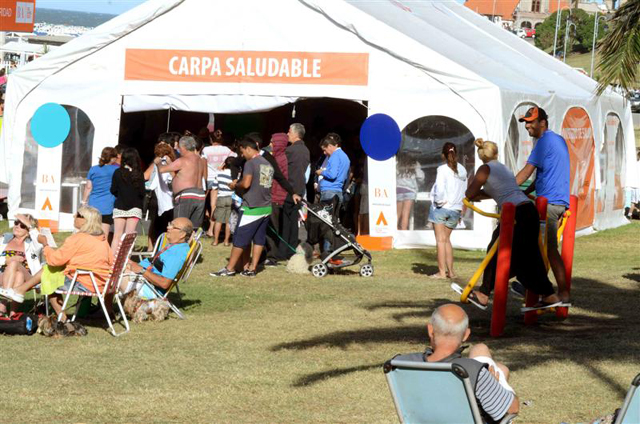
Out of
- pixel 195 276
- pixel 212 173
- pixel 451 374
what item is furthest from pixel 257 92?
pixel 451 374

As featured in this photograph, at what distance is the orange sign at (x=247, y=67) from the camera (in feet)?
53.1

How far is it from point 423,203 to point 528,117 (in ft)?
19.2

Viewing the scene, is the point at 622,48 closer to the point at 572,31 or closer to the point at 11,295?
the point at 11,295

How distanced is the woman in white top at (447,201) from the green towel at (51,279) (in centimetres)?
512

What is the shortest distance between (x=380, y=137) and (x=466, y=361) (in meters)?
11.1

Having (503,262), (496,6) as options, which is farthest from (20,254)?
(496,6)

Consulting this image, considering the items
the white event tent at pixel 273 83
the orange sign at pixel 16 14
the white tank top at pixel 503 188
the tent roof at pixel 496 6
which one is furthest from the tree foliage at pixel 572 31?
the white tank top at pixel 503 188

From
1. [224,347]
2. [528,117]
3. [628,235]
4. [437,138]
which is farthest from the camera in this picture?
[628,235]

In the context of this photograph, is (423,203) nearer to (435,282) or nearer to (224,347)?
(435,282)

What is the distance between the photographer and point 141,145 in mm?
21141

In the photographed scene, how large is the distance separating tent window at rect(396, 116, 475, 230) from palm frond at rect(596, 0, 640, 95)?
3.31 meters

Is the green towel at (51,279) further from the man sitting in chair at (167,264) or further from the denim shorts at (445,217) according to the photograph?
the denim shorts at (445,217)

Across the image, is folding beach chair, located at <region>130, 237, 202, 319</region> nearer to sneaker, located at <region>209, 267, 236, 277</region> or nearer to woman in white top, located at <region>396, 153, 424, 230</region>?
sneaker, located at <region>209, 267, 236, 277</region>

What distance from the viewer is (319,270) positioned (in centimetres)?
1345
